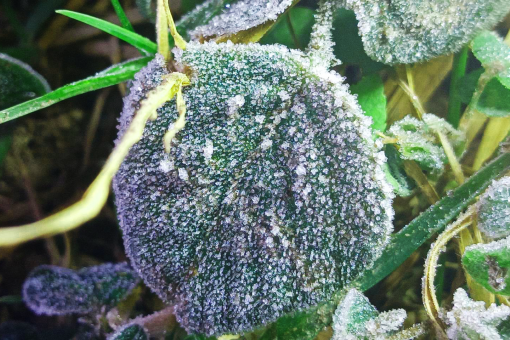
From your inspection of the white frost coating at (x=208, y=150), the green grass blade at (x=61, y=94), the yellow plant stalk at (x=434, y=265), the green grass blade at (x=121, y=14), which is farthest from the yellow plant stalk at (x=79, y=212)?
the yellow plant stalk at (x=434, y=265)

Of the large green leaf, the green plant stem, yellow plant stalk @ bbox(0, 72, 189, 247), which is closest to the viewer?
yellow plant stalk @ bbox(0, 72, 189, 247)

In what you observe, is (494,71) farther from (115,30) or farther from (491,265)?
(115,30)

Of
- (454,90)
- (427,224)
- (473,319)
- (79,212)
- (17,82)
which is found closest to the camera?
(79,212)

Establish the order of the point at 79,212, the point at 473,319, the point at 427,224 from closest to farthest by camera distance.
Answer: the point at 79,212
the point at 473,319
the point at 427,224

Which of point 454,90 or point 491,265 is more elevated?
point 454,90

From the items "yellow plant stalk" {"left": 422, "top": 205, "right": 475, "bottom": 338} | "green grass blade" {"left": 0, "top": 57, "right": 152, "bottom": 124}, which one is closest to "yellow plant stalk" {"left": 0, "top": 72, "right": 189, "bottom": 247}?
"green grass blade" {"left": 0, "top": 57, "right": 152, "bottom": 124}

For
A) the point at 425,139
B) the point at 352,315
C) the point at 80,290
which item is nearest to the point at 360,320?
the point at 352,315

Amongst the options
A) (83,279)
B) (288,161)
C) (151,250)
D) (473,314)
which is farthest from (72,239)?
(473,314)

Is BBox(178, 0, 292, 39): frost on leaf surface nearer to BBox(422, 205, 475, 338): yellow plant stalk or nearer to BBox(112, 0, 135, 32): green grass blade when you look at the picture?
BBox(112, 0, 135, 32): green grass blade
